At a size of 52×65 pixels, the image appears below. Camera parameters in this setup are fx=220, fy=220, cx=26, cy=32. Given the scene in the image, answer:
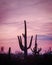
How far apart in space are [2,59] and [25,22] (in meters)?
7.32

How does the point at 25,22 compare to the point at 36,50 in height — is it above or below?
above

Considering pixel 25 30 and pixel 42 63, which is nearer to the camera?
pixel 42 63

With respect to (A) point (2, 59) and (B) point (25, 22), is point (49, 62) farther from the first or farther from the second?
(B) point (25, 22)

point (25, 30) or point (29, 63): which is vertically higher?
point (25, 30)

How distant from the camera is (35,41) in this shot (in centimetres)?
2955

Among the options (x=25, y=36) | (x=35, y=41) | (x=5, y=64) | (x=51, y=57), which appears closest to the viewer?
(x=5, y=64)

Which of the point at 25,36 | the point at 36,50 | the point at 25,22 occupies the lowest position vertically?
the point at 36,50

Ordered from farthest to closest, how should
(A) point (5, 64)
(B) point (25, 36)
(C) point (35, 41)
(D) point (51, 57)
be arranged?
(C) point (35, 41)
(B) point (25, 36)
(D) point (51, 57)
(A) point (5, 64)

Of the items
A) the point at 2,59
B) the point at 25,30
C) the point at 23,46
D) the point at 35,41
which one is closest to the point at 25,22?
the point at 25,30

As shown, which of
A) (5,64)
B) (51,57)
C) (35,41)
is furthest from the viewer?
(35,41)

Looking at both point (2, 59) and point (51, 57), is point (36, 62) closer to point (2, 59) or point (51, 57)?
point (51, 57)

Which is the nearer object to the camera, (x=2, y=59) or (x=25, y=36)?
(x=2, y=59)

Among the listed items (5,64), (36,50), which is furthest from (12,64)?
(36,50)

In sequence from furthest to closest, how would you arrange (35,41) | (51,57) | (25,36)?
(35,41)
(25,36)
(51,57)
